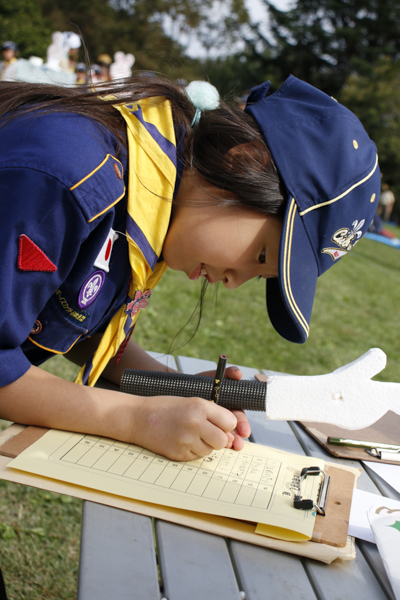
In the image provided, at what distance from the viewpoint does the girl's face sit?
3.53 ft

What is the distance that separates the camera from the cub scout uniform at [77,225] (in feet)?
2.72

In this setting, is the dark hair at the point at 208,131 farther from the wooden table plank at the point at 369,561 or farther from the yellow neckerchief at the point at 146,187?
the wooden table plank at the point at 369,561

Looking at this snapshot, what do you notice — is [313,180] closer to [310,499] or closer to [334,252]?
[334,252]

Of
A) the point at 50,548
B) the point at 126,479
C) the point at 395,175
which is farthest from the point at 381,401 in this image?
the point at 395,175

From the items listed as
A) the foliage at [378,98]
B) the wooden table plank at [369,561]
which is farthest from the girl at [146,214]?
the foliage at [378,98]

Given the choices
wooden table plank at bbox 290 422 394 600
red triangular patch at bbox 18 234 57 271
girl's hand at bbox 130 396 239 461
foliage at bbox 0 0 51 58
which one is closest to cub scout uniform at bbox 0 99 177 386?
red triangular patch at bbox 18 234 57 271

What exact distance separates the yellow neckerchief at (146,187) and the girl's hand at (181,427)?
25 centimetres

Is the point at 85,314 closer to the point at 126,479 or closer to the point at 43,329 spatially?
the point at 43,329

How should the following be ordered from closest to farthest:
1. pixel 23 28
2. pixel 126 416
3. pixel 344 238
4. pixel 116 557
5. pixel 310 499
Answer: pixel 116 557 → pixel 310 499 → pixel 126 416 → pixel 344 238 → pixel 23 28

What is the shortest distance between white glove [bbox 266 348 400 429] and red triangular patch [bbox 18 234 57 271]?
51 centimetres

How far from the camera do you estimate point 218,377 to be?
3.16ft

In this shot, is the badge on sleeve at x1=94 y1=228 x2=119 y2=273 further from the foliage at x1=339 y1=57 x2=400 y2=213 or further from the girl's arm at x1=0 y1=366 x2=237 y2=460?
the foliage at x1=339 y1=57 x2=400 y2=213

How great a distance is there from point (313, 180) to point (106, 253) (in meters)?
0.45

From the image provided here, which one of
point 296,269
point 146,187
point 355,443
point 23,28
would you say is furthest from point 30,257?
point 23,28
